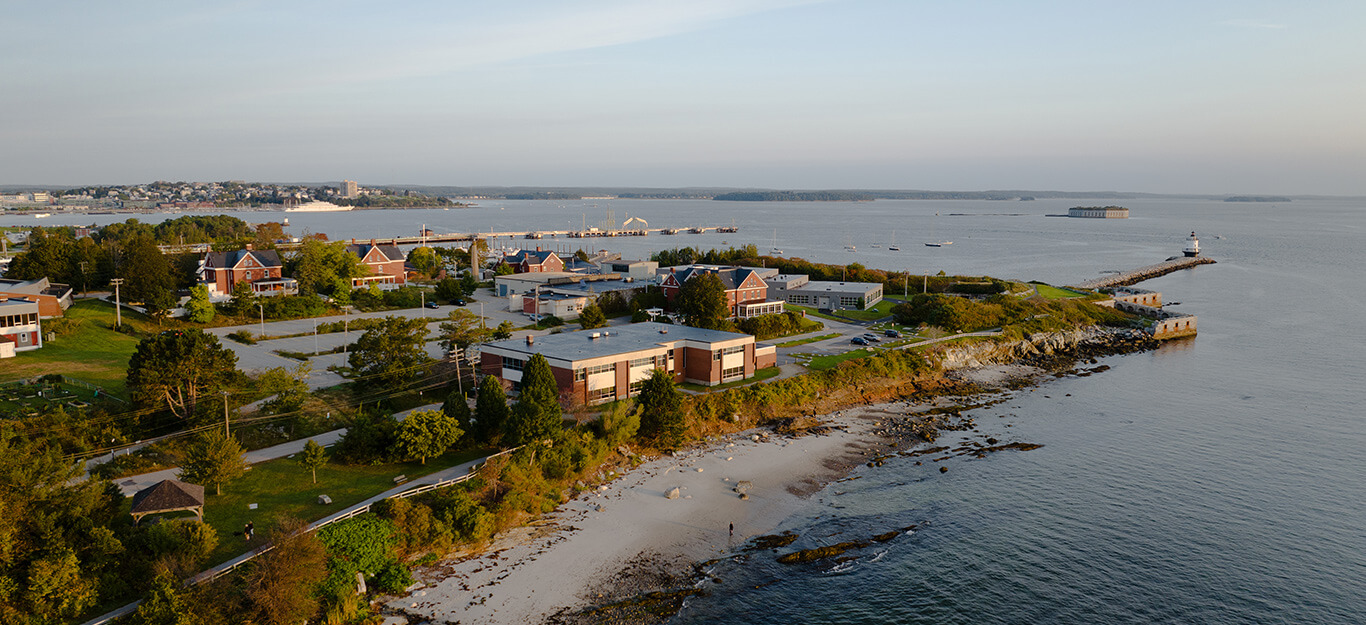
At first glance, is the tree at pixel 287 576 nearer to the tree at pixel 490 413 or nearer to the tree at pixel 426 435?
the tree at pixel 426 435

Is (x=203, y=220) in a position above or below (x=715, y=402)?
above

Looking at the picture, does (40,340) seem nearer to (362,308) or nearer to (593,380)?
(362,308)

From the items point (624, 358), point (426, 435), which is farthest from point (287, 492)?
point (624, 358)

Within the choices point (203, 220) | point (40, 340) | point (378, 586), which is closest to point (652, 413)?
point (378, 586)

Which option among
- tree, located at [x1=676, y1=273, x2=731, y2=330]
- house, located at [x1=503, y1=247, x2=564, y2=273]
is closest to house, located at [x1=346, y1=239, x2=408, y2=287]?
house, located at [x1=503, y1=247, x2=564, y2=273]

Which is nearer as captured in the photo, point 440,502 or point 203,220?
point 440,502
